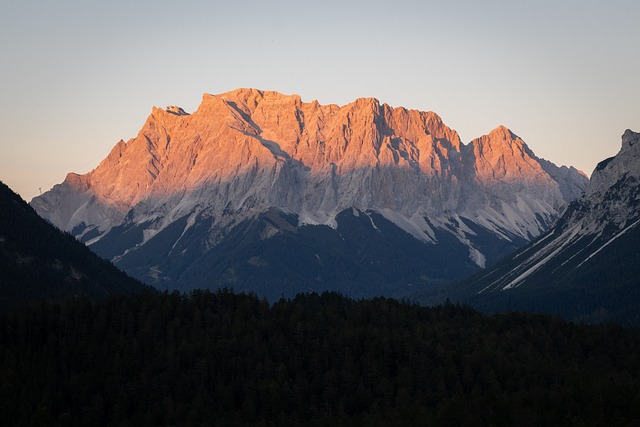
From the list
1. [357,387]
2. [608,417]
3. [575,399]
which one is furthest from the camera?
[357,387]

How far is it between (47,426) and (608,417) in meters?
81.1

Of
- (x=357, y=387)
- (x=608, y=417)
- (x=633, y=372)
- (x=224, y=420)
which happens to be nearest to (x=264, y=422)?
(x=224, y=420)

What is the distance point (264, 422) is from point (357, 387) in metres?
24.0

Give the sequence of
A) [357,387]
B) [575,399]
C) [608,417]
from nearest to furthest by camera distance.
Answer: [608,417] → [575,399] → [357,387]

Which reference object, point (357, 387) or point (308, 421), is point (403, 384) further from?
point (308, 421)

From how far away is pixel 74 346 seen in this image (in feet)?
646

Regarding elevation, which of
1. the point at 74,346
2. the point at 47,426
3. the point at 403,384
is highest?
the point at 74,346

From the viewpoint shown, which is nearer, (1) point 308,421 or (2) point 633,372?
(1) point 308,421

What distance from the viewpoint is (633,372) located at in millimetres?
196875

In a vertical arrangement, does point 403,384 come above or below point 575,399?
above

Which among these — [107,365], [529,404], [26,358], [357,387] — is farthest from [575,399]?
[26,358]

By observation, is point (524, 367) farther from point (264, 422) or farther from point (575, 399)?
point (264, 422)

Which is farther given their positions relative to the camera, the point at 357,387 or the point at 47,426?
the point at 357,387

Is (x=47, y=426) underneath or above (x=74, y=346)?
underneath
